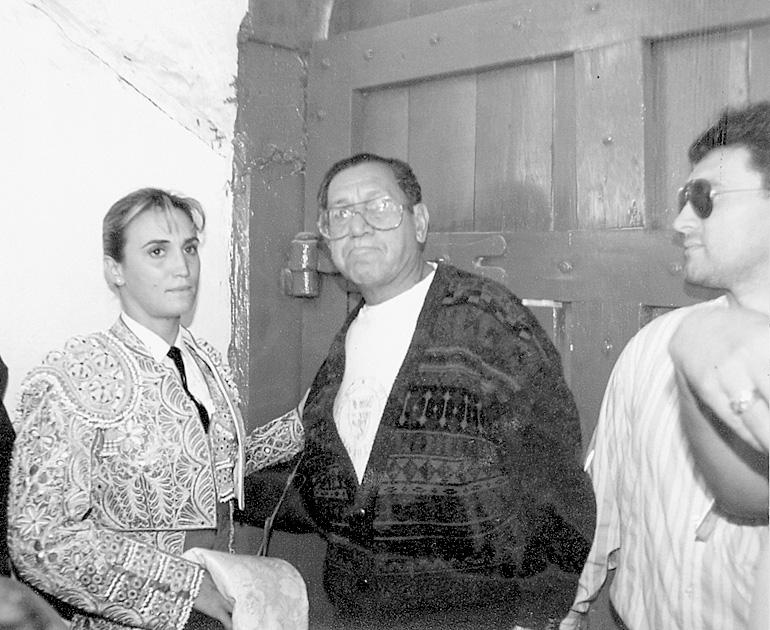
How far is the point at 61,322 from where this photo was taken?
0.81 m

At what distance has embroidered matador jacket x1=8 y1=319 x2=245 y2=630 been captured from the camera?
2.46 ft

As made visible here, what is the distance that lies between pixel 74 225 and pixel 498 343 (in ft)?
1.45

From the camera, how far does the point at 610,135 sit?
0.78m

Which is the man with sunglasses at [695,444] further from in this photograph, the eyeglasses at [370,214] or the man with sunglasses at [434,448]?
the eyeglasses at [370,214]

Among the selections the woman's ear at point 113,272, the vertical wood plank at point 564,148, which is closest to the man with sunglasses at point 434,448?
the vertical wood plank at point 564,148

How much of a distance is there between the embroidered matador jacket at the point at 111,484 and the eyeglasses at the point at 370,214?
0.24 meters

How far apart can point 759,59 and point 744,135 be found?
3.8 inches

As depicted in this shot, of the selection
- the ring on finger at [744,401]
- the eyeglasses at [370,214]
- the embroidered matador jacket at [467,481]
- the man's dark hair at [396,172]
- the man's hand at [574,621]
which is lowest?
the man's hand at [574,621]

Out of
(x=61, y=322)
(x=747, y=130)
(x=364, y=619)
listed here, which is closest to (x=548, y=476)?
(x=364, y=619)

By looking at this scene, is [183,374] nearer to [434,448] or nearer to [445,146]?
Result: [434,448]

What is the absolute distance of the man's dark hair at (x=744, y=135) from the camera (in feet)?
1.77

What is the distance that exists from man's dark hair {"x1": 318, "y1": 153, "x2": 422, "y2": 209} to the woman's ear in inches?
9.4

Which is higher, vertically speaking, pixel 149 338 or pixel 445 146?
pixel 445 146

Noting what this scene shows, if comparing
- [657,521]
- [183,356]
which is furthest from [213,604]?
[657,521]
